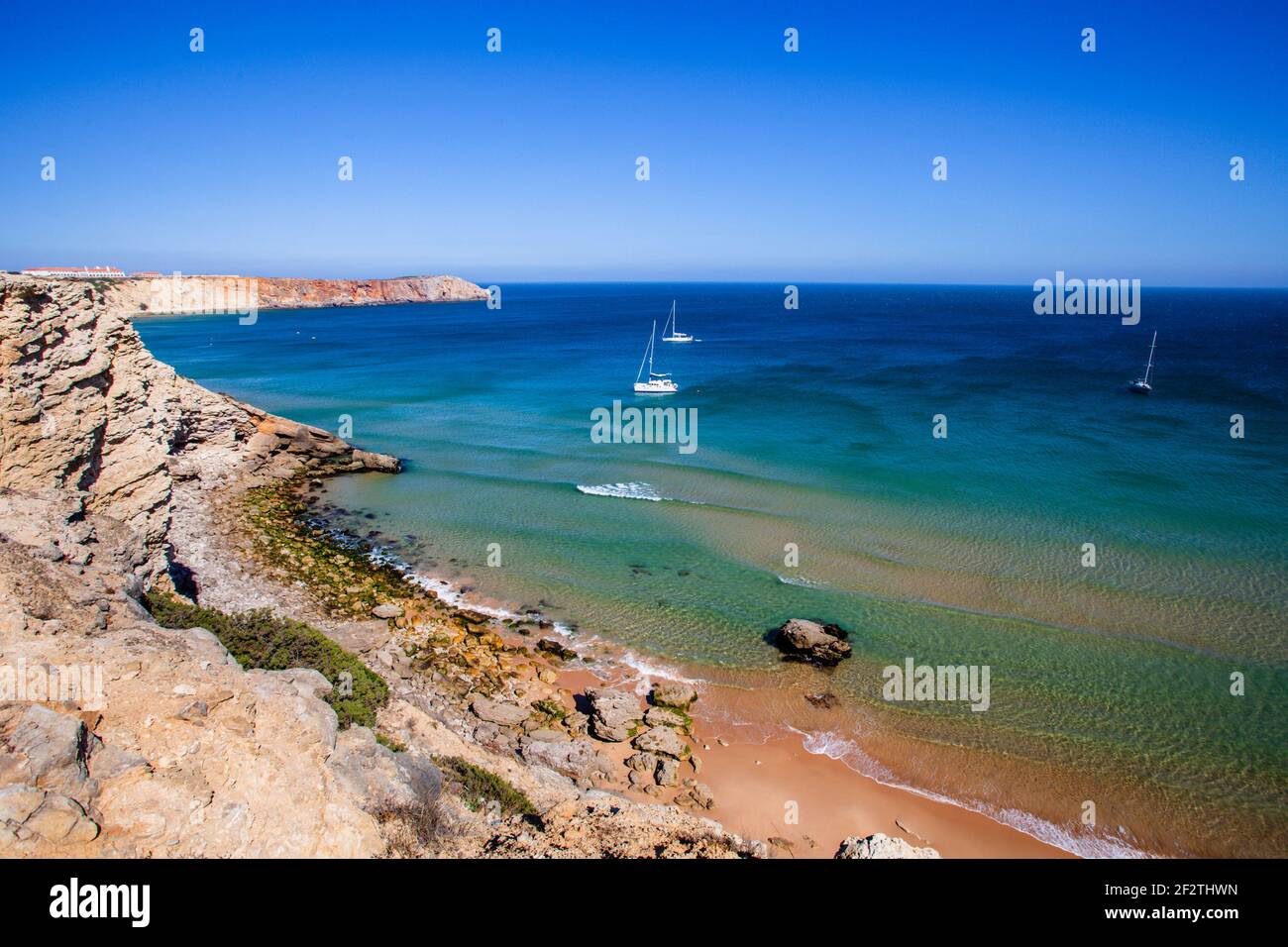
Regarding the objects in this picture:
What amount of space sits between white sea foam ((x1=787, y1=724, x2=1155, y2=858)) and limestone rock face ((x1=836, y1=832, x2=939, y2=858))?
577 centimetres

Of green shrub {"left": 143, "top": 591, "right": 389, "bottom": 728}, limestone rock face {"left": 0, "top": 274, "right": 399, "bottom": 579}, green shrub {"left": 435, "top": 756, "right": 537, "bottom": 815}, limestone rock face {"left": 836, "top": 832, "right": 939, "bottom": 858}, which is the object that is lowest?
green shrub {"left": 435, "top": 756, "right": 537, "bottom": 815}

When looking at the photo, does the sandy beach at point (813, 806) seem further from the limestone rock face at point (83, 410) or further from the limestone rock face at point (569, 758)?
the limestone rock face at point (83, 410)

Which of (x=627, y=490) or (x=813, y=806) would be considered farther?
(x=627, y=490)

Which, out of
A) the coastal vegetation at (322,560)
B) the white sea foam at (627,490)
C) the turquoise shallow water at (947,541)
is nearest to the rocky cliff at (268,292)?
the turquoise shallow water at (947,541)

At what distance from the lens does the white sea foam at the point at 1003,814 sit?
41.8 feet

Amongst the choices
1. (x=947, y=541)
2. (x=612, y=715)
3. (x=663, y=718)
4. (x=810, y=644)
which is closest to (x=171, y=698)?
(x=612, y=715)

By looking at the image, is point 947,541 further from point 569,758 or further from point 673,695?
point 569,758

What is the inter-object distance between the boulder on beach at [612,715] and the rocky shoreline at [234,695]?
52mm

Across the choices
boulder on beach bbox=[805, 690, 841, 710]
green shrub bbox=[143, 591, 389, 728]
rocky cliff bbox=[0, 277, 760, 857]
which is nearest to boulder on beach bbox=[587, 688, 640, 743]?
rocky cliff bbox=[0, 277, 760, 857]

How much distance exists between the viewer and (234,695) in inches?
359

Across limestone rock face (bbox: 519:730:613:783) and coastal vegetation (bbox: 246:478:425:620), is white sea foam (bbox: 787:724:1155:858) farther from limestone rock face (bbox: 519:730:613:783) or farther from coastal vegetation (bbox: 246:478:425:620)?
coastal vegetation (bbox: 246:478:425:620)

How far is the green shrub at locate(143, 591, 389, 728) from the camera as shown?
12.2m

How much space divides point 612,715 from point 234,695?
27.5 ft
